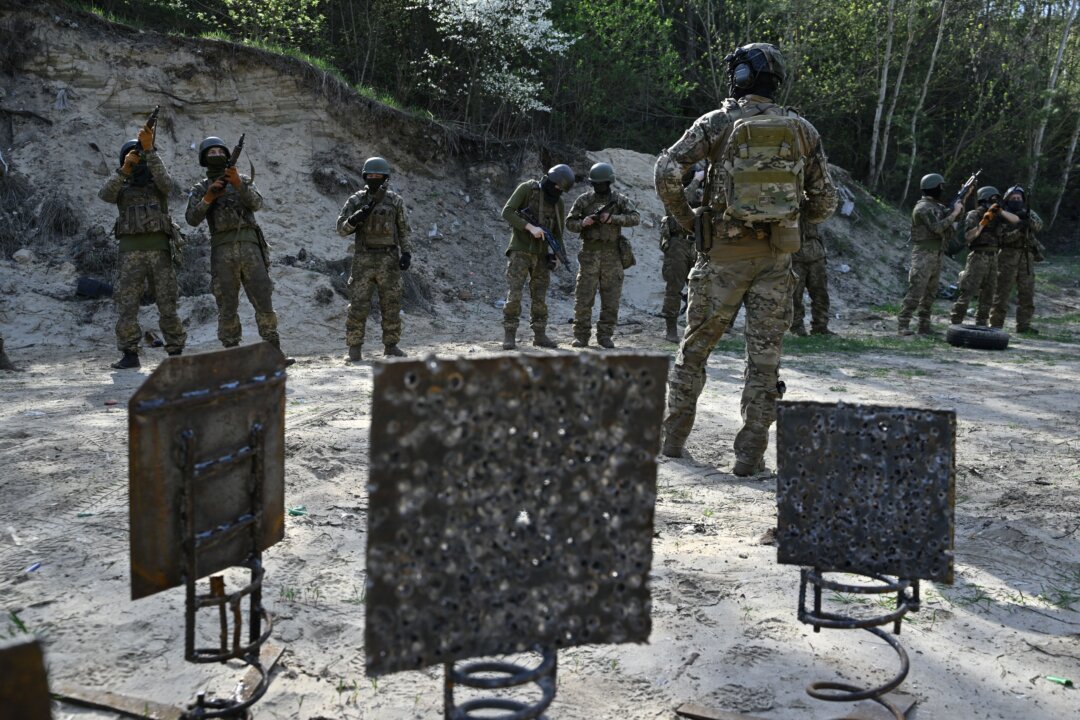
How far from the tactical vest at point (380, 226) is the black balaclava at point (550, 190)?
6.63 feet

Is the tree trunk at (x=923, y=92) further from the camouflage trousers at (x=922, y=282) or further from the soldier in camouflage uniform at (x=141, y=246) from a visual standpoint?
the soldier in camouflage uniform at (x=141, y=246)

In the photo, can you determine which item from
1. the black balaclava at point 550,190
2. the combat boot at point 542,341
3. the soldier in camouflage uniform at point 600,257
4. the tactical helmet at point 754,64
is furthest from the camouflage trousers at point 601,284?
the tactical helmet at point 754,64

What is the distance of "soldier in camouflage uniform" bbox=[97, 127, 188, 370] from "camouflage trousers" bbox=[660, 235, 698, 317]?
5.96 meters

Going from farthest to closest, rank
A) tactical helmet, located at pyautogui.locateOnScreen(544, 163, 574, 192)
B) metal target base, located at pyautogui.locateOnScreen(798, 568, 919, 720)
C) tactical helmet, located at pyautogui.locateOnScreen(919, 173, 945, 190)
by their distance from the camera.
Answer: tactical helmet, located at pyautogui.locateOnScreen(919, 173, 945, 190) < tactical helmet, located at pyautogui.locateOnScreen(544, 163, 574, 192) < metal target base, located at pyautogui.locateOnScreen(798, 568, 919, 720)

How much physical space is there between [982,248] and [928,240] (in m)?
1.17

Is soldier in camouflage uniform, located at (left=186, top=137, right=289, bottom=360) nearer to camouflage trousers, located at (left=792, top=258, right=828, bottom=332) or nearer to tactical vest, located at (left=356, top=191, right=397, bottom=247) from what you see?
tactical vest, located at (left=356, top=191, right=397, bottom=247)

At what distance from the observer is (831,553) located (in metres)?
3.01

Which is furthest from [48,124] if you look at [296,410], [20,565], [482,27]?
[20,565]

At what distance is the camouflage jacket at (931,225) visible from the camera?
12203 mm

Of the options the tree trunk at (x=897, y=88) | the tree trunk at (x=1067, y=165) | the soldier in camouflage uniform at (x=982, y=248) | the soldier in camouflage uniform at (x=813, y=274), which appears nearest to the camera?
the soldier in camouflage uniform at (x=813, y=274)

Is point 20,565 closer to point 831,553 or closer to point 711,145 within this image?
point 831,553

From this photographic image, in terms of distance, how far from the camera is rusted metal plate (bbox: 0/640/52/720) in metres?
1.59

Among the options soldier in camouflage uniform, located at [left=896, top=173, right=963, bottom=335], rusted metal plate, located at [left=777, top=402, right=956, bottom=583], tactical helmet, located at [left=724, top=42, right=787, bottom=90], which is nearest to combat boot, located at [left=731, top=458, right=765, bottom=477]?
tactical helmet, located at [left=724, top=42, right=787, bottom=90]

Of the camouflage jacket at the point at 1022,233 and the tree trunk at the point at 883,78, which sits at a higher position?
the tree trunk at the point at 883,78
